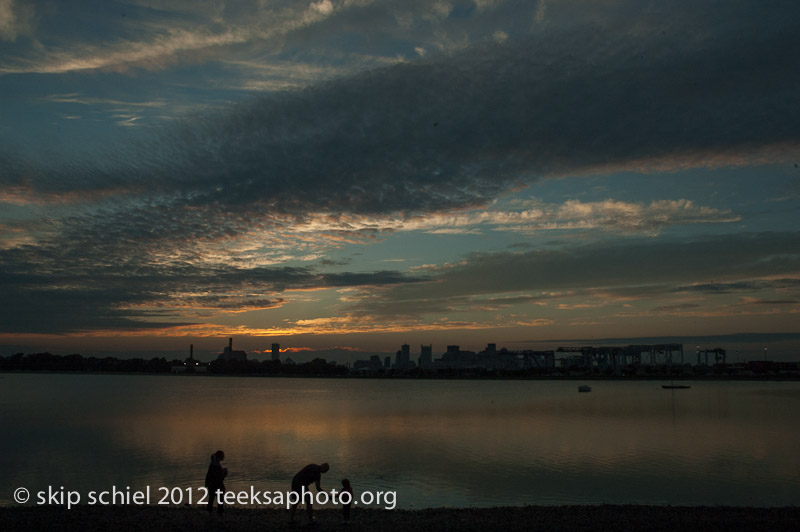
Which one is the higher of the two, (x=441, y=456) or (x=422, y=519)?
(x=422, y=519)

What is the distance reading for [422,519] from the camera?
2130cm

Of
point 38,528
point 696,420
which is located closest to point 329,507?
point 38,528

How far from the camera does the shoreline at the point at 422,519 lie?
1908 cm

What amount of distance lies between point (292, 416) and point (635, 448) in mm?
46144

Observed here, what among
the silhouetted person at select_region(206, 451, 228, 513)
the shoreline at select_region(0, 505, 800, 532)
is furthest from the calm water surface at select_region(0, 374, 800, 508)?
the silhouetted person at select_region(206, 451, 228, 513)

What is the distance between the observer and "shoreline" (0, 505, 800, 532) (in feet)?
62.6

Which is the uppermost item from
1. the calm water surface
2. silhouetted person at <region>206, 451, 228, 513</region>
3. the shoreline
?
silhouetted person at <region>206, 451, 228, 513</region>

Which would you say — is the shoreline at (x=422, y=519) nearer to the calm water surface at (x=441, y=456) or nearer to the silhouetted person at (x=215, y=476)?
the silhouetted person at (x=215, y=476)

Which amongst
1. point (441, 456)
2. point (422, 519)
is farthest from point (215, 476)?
point (441, 456)

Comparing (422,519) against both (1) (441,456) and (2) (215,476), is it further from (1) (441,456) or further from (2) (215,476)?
(1) (441,456)

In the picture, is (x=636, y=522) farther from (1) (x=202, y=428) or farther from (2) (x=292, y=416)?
(2) (x=292, y=416)

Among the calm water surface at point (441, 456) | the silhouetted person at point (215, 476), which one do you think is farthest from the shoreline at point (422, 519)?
the calm water surface at point (441, 456)

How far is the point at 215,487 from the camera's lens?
20.3 m

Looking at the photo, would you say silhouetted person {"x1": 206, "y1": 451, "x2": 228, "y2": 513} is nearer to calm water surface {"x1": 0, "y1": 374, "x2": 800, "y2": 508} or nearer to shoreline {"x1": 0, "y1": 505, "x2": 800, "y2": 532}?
shoreline {"x1": 0, "y1": 505, "x2": 800, "y2": 532}
